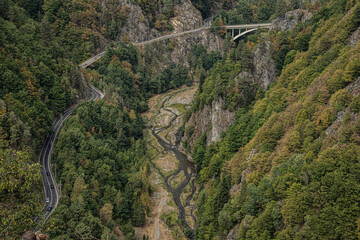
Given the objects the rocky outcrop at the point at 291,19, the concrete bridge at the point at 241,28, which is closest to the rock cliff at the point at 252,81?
the rocky outcrop at the point at 291,19

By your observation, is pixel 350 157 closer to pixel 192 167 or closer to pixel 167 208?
pixel 167 208

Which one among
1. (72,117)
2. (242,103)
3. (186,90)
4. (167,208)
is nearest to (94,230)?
(167,208)

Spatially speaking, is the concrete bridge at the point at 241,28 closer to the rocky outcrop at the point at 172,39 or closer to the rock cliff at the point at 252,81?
the rocky outcrop at the point at 172,39

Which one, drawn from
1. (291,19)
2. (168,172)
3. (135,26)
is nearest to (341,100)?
(291,19)

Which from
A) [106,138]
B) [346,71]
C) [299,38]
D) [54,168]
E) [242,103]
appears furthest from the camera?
[106,138]

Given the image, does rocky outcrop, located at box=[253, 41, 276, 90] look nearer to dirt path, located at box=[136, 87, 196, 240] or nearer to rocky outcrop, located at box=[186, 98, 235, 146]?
rocky outcrop, located at box=[186, 98, 235, 146]
